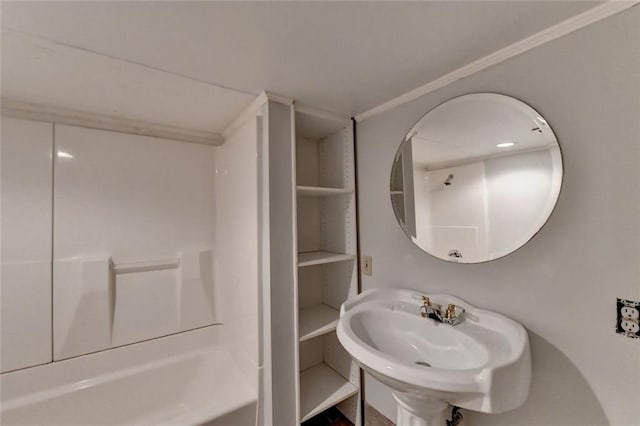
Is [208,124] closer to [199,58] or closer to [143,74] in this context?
[143,74]

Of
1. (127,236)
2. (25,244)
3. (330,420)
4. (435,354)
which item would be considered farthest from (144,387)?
(435,354)

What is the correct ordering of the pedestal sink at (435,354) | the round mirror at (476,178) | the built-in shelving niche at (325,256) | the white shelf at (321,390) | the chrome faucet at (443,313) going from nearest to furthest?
the pedestal sink at (435,354) < the round mirror at (476,178) < the chrome faucet at (443,313) < the white shelf at (321,390) < the built-in shelving niche at (325,256)

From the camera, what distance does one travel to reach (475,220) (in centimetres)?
106

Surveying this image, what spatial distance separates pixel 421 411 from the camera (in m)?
0.94

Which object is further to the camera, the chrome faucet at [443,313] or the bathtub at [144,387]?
the bathtub at [144,387]

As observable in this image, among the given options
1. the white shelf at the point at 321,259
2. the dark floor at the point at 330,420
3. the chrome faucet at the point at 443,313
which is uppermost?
the white shelf at the point at 321,259

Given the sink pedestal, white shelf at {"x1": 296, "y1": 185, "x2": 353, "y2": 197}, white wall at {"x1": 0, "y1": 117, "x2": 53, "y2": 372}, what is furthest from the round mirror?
white wall at {"x1": 0, "y1": 117, "x2": 53, "y2": 372}

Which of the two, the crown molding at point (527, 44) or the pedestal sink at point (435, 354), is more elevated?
the crown molding at point (527, 44)

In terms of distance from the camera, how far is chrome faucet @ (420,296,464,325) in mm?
1040

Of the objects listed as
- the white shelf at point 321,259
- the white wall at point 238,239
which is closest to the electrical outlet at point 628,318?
the white shelf at point 321,259

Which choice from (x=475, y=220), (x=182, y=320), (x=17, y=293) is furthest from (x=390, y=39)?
(x=17, y=293)

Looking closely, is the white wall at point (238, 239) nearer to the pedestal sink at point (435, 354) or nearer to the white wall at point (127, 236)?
the white wall at point (127, 236)

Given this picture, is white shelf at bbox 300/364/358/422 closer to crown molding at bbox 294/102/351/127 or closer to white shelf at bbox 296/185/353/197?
white shelf at bbox 296/185/353/197

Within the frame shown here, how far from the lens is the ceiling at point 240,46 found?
0.75m
